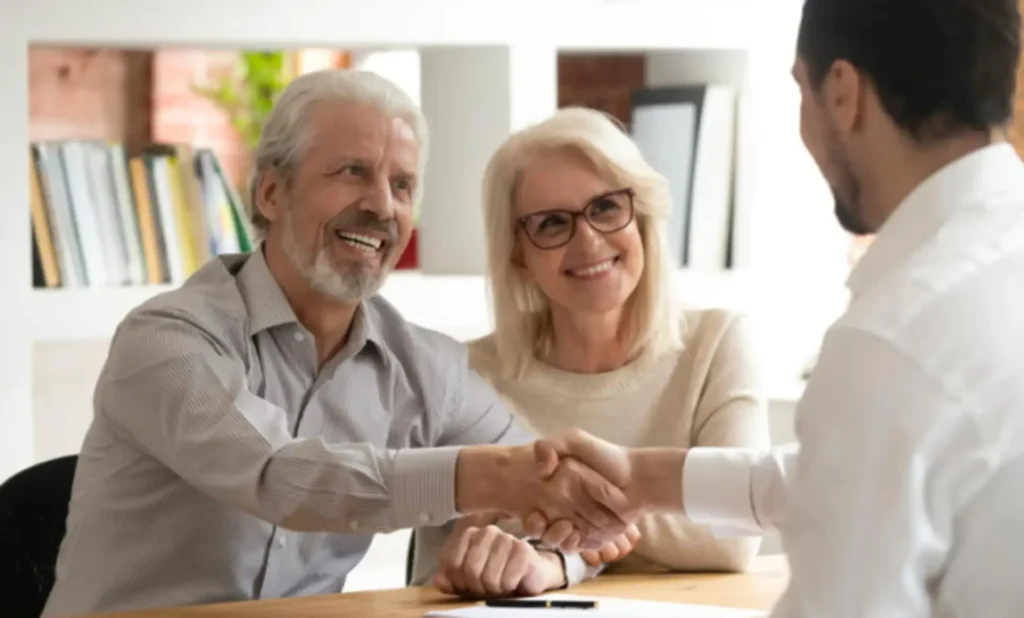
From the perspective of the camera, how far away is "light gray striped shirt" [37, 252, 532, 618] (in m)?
2.22

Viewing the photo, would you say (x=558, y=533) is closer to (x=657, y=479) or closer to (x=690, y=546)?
(x=657, y=479)

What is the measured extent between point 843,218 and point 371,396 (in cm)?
110

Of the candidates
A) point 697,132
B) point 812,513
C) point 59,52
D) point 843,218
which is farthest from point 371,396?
point 59,52

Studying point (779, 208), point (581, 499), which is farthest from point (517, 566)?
point (779, 208)

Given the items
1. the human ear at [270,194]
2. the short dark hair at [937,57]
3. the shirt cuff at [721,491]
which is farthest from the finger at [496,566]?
the short dark hair at [937,57]

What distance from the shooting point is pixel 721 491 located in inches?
87.2

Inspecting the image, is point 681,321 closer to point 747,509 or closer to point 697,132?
point 747,509

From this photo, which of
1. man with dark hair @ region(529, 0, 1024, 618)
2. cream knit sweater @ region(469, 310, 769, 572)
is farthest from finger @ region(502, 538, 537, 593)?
man with dark hair @ region(529, 0, 1024, 618)

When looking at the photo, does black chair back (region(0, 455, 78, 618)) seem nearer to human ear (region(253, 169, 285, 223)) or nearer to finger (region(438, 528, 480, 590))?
human ear (region(253, 169, 285, 223))

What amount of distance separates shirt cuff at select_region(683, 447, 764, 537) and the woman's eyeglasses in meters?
0.68

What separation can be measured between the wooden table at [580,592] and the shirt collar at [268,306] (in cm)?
45

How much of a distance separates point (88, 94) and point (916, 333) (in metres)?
3.29

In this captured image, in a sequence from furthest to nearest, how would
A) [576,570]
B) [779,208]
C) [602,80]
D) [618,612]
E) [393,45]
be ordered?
[602,80] < [779,208] < [393,45] < [576,570] < [618,612]

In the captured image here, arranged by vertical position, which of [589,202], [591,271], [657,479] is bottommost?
[657,479]
